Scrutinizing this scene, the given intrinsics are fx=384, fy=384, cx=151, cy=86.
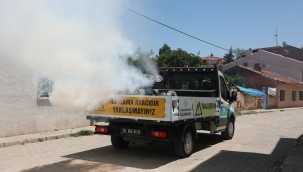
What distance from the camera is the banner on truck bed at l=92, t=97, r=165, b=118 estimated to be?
8.59 metres

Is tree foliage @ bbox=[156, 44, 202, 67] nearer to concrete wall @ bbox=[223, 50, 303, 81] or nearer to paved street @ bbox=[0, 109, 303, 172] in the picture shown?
paved street @ bbox=[0, 109, 303, 172]

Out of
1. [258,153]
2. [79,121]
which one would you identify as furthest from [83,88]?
[79,121]

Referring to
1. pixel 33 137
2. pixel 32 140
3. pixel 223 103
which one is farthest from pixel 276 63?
pixel 32 140

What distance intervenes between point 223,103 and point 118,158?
4272 mm

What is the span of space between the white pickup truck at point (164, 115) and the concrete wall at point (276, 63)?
4110cm

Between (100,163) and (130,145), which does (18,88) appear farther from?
(100,163)

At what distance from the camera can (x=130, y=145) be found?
445 inches

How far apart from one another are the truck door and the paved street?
0.76m

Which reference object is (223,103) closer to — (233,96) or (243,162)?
(233,96)

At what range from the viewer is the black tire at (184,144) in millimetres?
9230

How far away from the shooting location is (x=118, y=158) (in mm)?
9211

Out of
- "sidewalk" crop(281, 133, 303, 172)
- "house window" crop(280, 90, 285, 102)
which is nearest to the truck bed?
"sidewalk" crop(281, 133, 303, 172)

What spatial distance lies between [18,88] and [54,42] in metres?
6.15

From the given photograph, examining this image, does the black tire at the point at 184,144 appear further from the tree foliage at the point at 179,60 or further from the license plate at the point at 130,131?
the tree foliage at the point at 179,60
